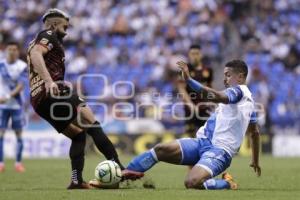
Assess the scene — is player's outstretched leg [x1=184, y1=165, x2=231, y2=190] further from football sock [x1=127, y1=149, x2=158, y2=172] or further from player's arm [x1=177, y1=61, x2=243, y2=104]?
player's arm [x1=177, y1=61, x2=243, y2=104]

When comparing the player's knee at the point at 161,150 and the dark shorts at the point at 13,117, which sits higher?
the dark shorts at the point at 13,117

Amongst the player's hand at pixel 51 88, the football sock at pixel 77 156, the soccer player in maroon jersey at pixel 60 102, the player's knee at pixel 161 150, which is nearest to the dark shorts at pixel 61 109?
the soccer player in maroon jersey at pixel 60 102

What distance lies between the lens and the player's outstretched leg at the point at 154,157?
393 inches

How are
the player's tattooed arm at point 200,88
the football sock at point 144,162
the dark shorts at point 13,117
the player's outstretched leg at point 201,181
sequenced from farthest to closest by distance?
the dark shorts at point 13,117 → the football sock at point 144,162 → the player's outstretched leg at point 201,181 → the player's tattooed arm at point 200,88

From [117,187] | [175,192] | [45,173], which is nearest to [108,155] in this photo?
[117,187]

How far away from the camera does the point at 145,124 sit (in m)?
23.3

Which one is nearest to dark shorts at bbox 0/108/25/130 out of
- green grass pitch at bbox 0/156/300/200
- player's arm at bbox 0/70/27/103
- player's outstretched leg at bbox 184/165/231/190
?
player's arm at bbox 0/70/27/103

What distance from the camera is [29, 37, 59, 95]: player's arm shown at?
30.9ft

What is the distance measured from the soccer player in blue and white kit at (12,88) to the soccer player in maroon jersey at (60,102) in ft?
19.4

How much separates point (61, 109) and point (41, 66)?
78cm

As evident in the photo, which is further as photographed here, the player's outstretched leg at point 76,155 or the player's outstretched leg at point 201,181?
the player's outstretched leg at point 76,155

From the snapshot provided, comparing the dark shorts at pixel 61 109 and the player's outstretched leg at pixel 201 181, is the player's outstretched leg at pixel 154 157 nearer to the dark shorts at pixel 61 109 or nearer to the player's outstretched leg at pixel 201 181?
the player's outstretched leg at pixel 201 181

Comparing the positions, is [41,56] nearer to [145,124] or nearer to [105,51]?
[145,124]

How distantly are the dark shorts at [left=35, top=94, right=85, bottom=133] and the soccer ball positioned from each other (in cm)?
83
